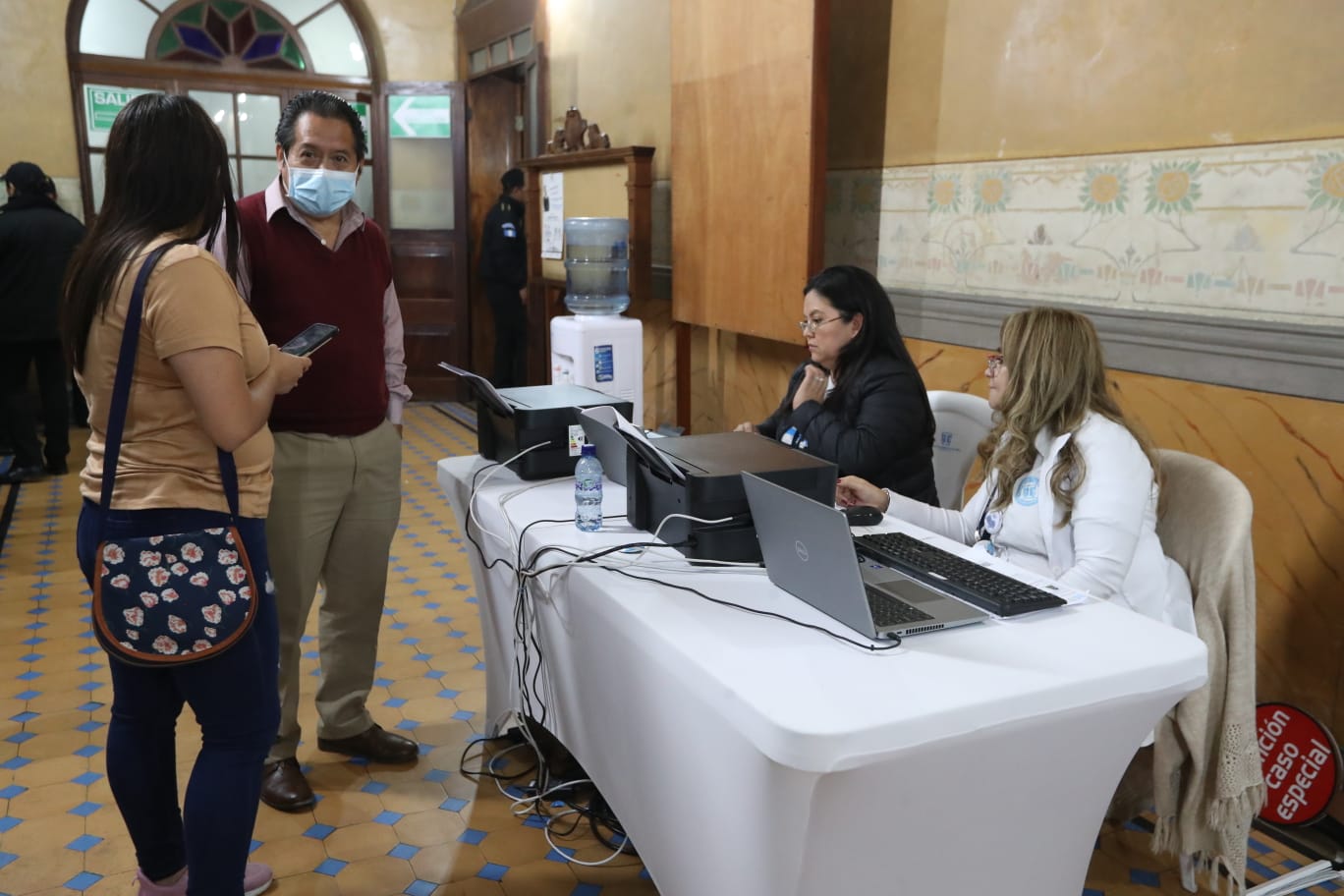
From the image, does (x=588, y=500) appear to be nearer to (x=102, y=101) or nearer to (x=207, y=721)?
(x=207, y=721)

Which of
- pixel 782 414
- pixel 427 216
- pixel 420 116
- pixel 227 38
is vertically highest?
pixel 227 38

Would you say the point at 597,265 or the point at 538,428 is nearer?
the point at 538,428

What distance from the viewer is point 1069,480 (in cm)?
199

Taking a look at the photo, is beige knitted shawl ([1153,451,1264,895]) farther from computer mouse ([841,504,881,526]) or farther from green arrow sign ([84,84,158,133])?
green arrow sign ([84,84,158,133])

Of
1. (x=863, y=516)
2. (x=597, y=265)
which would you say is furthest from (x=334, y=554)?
(x=597, y=265)

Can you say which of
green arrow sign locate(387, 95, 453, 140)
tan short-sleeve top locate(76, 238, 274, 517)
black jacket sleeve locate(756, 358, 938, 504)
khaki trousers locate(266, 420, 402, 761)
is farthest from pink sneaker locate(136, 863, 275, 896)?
green arrow sign locate(387, 95, 453, 140)

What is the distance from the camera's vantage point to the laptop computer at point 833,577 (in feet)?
4.75

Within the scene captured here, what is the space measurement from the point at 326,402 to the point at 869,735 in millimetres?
1410

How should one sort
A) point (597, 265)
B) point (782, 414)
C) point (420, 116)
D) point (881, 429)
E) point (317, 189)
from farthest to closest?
point (420, 116)
point (597, 265)
point (782, 414)
point (881, 429)
point (317, 189)

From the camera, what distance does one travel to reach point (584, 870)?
213 cm

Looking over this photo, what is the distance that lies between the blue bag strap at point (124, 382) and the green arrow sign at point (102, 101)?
5.96 m

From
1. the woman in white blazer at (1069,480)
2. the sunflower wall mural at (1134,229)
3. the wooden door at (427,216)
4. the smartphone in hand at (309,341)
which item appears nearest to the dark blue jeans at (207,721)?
the smartphone in hand at (309,341)

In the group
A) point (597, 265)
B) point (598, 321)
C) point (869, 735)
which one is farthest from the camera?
point (597, 265)

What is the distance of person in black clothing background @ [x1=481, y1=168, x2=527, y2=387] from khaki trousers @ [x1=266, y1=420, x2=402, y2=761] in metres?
4.14
